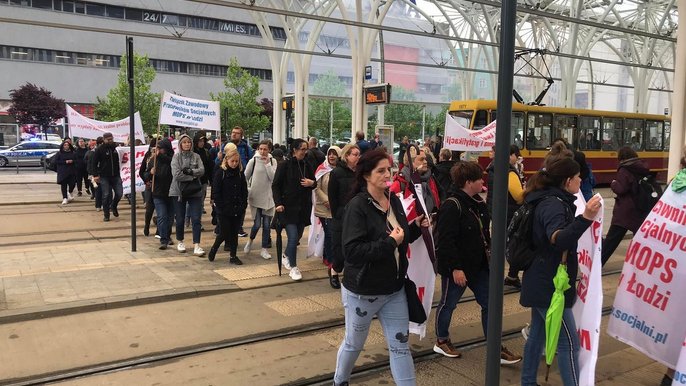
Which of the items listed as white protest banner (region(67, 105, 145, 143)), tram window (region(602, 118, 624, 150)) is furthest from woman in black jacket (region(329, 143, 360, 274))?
tram window (region(602, 118, 624, 150))

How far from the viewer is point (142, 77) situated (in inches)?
1571

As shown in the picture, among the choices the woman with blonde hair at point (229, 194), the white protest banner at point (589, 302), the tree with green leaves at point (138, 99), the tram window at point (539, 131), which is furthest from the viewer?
the tree with green leaves at point (138, 99)

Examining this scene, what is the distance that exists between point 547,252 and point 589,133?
2101 cm

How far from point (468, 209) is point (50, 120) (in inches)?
1825

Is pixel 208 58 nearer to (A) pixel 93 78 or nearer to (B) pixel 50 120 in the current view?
(A) pixel 93 78

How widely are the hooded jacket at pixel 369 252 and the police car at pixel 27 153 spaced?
111 ft

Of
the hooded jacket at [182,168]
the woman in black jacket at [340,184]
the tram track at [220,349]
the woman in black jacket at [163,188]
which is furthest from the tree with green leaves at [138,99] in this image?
the tram track at [220,349]

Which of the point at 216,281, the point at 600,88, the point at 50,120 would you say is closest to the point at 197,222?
the point at 216,281

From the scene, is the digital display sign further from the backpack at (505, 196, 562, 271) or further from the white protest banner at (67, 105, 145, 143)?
the backpack at (505, 196, 562, 271)

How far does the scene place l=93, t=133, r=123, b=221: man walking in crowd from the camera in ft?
42.3

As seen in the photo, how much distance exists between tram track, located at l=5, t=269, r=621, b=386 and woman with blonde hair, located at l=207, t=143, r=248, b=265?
300 cm

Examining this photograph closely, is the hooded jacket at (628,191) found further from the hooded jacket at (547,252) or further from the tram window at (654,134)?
the tram window at (654,134)

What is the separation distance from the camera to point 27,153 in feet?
110

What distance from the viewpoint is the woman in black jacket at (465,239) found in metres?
4.77
